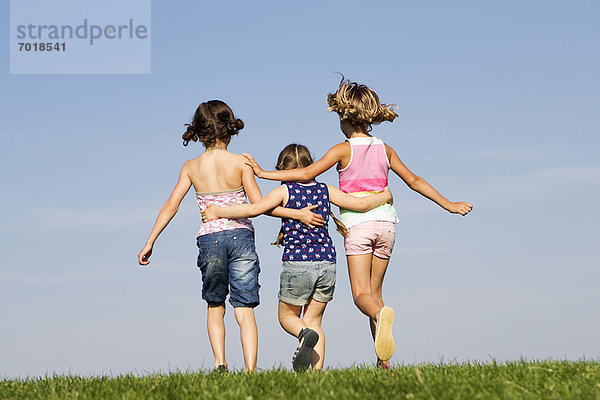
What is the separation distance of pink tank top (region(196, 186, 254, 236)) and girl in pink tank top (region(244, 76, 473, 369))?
1.21 feet

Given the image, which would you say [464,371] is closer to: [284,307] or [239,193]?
[284,307]

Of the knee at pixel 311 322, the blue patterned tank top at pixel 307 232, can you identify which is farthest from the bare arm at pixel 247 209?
the knee at pixel 311 322

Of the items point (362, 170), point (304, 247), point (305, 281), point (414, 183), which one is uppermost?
point (362, 170)

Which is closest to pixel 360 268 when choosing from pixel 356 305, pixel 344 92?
pixel 356 305

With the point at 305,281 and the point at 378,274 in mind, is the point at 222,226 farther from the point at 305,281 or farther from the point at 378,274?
the point at 378,274

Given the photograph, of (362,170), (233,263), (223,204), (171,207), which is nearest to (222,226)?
(223,204)

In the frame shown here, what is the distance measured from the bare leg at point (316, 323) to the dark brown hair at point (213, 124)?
2.24 metres

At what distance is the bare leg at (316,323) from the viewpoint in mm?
7816

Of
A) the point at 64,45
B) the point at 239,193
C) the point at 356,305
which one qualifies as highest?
the point at 64,45

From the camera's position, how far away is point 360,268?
26.2 ft

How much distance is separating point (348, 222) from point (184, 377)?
2.64m

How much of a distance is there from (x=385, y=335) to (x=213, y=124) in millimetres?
3185

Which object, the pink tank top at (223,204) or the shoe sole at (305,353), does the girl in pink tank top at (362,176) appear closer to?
the pink tank top at (223,204)

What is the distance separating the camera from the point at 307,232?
7.79m
